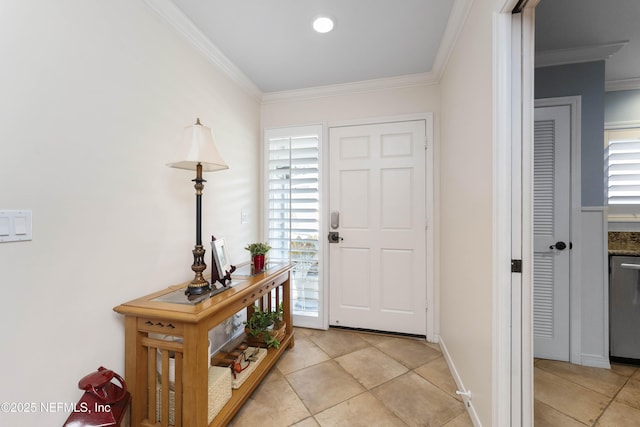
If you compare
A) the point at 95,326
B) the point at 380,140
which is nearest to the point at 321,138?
the point at 380,140

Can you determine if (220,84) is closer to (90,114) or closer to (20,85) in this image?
(90,114)

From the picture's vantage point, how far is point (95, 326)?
1.25 meters

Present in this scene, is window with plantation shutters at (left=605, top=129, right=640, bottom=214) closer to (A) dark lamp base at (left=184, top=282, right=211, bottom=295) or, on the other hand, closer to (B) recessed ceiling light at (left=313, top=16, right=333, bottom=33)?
(B) recessed ceiling light at (left=313, top=16, right=333, bottom=33)

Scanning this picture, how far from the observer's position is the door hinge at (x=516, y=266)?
3.78 feet

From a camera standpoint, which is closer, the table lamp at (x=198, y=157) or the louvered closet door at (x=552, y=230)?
the table lamp at (x=198, y=157)

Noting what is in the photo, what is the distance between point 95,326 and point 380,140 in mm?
2469

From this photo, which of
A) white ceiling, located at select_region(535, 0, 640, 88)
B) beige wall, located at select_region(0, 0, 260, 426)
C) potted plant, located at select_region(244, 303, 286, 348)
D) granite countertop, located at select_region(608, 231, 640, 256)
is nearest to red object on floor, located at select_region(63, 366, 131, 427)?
beige wall, located at select_region(0, 0, 260, 426)

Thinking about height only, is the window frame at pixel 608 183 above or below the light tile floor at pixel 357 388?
above

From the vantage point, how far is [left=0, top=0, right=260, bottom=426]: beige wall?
992mm

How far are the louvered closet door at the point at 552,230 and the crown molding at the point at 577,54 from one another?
0.38 m

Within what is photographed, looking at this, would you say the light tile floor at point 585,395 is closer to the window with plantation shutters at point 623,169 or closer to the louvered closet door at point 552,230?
the louvered closet door at point 552,230

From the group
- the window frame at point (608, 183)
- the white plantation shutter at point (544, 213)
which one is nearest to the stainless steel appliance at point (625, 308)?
the white plantation shutter at point (544, 213)

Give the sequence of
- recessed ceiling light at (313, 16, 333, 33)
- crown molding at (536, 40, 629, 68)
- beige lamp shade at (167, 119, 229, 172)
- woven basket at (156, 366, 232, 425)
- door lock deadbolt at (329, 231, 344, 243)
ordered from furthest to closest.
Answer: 1. door lock deadbolt at (329, 231, 344, 243)
2. crown molding at (536, 40, 629, 68)
3. recessed ceiling light at (313, 16, 333, 33)
4. beige lamp shade at (167, 119, 229, 172)
5. woven basket at (156, 366, 232, 425)

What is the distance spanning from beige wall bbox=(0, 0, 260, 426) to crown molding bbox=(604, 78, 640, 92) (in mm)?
3763
